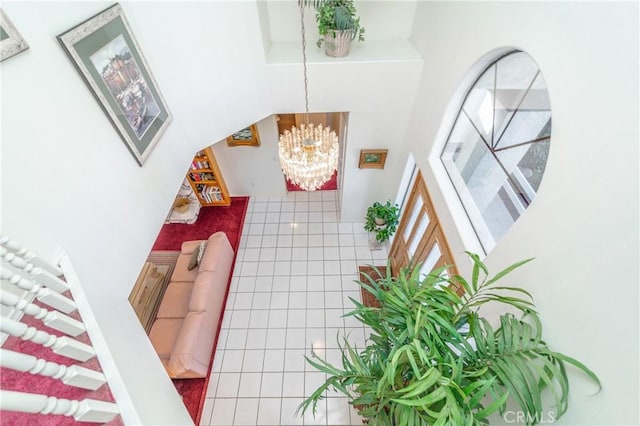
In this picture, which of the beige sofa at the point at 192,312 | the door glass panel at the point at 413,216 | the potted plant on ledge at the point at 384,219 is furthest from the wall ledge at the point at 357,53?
the beige sofa at the point at 192,312

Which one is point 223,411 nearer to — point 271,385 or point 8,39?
point 271,385

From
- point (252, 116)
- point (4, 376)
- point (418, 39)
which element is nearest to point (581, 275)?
point (4, 376)

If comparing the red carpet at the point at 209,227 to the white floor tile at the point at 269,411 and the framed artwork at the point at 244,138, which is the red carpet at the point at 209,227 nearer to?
the framed artwork at the point at 244,138

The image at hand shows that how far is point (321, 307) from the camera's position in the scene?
13.8ft

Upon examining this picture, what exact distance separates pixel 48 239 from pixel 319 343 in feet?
10.7

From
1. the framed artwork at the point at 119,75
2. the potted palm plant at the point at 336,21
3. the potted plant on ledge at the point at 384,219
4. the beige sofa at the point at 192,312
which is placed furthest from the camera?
the potted plant on ledge at the point at 384,219

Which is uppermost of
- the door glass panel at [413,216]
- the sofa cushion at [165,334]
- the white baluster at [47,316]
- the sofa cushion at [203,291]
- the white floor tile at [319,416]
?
the white baluster at [47,316]

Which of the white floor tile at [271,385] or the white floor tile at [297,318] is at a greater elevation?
the white floor tile at [297,318]

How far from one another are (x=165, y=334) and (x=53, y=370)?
9.57 ft

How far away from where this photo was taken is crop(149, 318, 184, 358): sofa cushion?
3439 mm

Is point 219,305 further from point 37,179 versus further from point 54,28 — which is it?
point 54,28

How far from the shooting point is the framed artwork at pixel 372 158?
4.11 m

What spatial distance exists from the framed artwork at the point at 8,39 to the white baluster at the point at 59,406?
1.28m

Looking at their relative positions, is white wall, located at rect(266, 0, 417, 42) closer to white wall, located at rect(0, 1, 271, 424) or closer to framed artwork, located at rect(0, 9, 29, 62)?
white wall, located at rect(0, 1, 271, 424)
